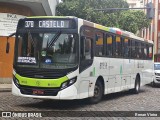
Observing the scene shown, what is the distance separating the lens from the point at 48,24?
1197 cm

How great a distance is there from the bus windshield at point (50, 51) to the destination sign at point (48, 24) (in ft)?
0.84

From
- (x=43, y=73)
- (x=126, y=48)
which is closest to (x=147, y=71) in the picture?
(x=126, y=48)

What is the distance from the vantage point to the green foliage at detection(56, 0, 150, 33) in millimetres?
34094

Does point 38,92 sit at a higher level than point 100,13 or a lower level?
lower

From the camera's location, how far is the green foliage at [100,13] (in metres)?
34.1

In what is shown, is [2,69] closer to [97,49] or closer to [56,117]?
[97,49]

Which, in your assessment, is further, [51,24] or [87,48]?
[87,48]

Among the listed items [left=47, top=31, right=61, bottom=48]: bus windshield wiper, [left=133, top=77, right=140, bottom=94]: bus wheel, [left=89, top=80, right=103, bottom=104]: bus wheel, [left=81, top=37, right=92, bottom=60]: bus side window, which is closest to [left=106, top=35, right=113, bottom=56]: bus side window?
[left=89, top=80, right=103, bottom=104]: bus wheel

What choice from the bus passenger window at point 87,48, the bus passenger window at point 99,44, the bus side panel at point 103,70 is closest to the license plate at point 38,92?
the bus passenger window at point 87,48

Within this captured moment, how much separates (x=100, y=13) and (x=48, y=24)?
23707 mm

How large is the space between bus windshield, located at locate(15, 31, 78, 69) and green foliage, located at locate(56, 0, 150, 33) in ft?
64.3

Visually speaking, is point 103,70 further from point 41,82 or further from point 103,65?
point 41,82

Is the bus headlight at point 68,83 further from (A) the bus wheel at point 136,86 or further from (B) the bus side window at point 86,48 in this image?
(A) the bus wheel at point 136,86

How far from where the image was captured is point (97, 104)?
13273 mm
